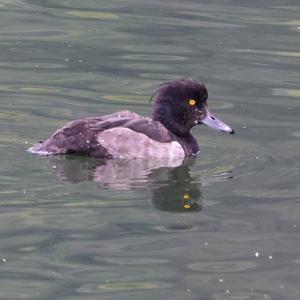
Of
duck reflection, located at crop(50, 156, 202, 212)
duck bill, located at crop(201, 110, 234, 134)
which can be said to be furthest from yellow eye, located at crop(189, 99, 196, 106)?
duck reflection, located at crop(50, 156, 202, 212)

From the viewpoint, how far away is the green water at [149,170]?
8836 millimetres

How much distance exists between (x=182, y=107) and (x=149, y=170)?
1.25 meters

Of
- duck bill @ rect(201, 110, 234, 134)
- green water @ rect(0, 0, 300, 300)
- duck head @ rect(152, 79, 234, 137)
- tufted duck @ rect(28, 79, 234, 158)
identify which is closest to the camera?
green water @ rect(0, 0, 300, 300)

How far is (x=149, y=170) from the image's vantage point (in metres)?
11.6

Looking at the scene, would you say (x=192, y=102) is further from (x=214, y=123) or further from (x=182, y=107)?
(x=214, y=123)

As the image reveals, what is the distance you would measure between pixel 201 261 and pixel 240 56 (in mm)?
7536

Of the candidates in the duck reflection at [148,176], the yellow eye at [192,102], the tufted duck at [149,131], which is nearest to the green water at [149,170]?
the duck reflection at [148,176]

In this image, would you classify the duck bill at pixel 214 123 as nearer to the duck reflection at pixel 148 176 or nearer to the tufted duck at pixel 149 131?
the tufted duck at pixel 149 131

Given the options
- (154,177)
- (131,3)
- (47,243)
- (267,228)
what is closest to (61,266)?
(47,243)

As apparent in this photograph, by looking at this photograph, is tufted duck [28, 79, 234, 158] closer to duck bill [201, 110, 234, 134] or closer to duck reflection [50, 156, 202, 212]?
duck bill [201, 110, 234, 134]

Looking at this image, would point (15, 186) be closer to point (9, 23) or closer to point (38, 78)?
point (38, 78)

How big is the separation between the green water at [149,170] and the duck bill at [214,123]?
16cm

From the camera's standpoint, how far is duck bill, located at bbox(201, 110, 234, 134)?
1247 cm

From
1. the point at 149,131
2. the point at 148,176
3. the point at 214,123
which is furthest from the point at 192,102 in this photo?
the point at 148,176
